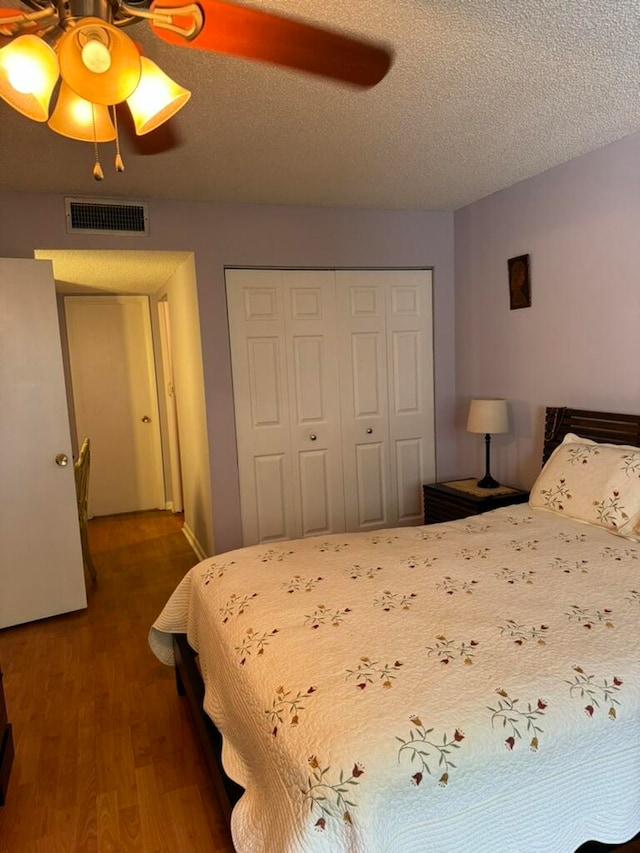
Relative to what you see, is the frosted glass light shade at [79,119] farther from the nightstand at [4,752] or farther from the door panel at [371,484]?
the door panel at [371,484]

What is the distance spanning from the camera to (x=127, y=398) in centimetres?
540

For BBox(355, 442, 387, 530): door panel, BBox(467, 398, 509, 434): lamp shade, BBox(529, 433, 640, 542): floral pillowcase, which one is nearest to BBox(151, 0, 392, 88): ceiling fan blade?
BBox(529, 433, 640, 542): floral pillowcase

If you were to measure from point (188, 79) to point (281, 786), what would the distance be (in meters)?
2.14

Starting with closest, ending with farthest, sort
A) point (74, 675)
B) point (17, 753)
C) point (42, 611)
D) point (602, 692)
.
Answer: point (602, 692) → point (17, 753) → point (74, 675) → point (42, 611)

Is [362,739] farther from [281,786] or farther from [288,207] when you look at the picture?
[288,207]

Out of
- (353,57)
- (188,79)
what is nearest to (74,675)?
(188,79)

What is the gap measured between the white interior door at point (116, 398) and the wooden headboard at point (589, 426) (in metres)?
3.71

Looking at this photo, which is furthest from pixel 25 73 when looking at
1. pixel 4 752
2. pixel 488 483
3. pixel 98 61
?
pixel 488 483

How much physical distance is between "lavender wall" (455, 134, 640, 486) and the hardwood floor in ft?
8.08

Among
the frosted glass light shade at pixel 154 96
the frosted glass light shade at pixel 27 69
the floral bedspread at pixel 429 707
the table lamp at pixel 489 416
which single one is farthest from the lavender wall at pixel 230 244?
the frosted glass light shade at pixel 27 69

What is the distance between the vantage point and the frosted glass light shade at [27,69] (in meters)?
1.19

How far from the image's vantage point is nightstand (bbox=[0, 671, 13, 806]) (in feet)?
6.19

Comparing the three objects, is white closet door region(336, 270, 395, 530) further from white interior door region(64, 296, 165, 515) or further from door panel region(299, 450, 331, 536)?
white interior door region(64, 296, 165, 515)

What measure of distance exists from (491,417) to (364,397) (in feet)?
3.03
